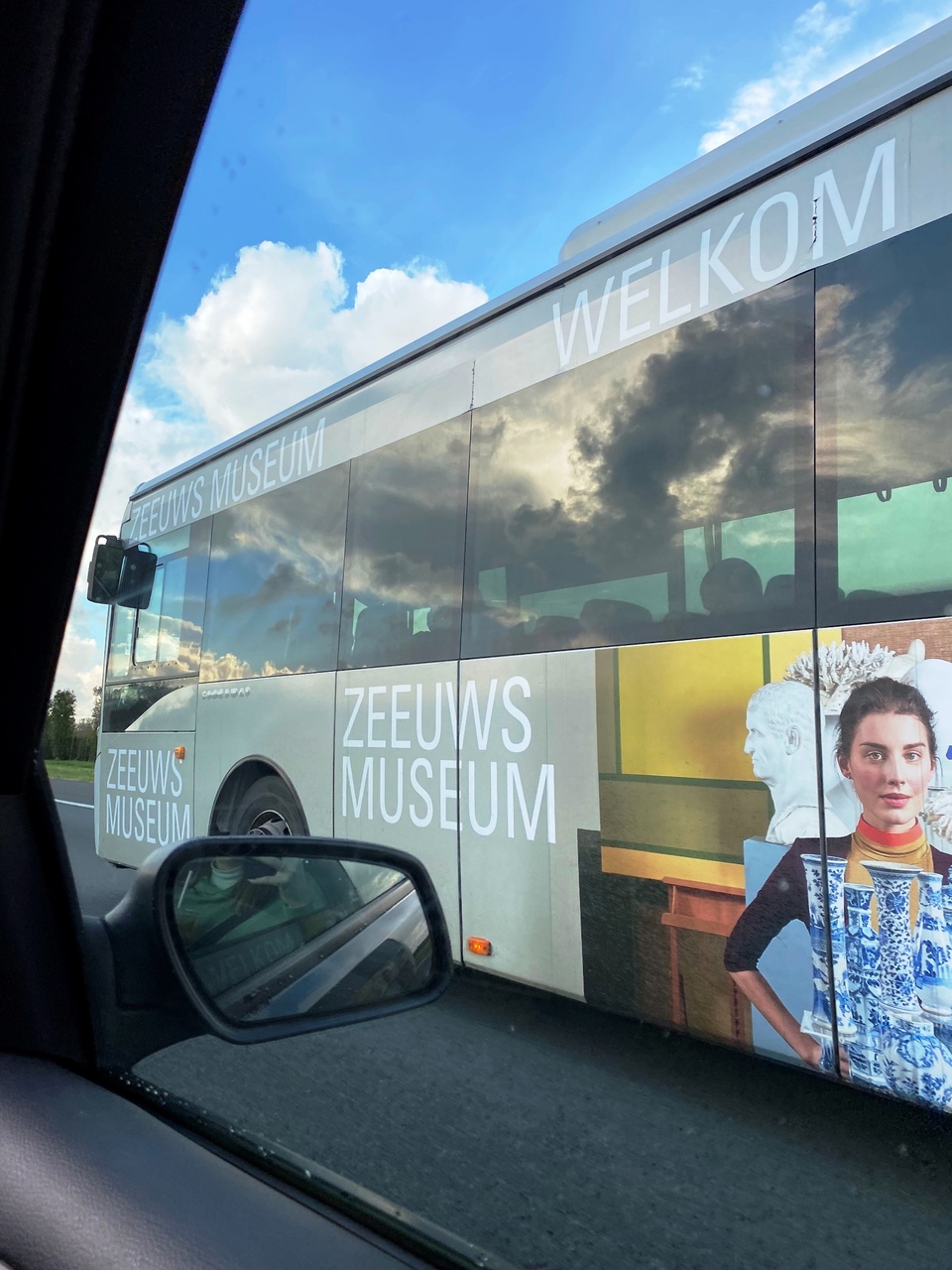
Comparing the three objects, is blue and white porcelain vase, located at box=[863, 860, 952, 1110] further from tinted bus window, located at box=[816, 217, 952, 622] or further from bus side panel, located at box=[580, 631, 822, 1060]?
tinted bus window, located at box=[816, 217, 952, 622]

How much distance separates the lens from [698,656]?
3289 millimetres

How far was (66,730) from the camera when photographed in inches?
69.4

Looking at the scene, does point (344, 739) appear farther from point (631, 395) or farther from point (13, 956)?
point (13, 956)

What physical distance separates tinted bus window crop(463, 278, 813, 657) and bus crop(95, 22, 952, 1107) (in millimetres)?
11

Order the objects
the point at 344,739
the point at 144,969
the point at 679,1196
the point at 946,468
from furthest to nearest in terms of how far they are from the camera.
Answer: the point at 344,739
the point at 946,468
the point at 679,1196
the point at 144,969

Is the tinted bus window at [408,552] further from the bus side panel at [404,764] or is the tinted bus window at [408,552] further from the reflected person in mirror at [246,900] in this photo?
the reflected person in mirror at [246,900]

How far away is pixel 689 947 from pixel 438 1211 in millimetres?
1351

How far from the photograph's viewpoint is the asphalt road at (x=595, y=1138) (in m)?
2.24

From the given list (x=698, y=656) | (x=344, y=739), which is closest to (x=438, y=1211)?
(x=698, y=656)

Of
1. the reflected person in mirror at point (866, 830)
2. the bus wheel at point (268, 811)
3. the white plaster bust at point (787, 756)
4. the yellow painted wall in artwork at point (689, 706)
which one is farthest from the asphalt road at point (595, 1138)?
the bus wheel at point (268, 811)

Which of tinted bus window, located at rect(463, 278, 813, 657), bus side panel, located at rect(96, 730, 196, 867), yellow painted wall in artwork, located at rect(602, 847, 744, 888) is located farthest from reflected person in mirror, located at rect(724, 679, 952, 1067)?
bus side panel, located at rect(96, 730, 196, 867)

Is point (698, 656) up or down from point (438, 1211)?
up

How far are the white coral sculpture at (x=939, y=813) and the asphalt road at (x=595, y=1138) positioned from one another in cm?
101

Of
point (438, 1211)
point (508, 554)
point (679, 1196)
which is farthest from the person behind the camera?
point (508, 554)
